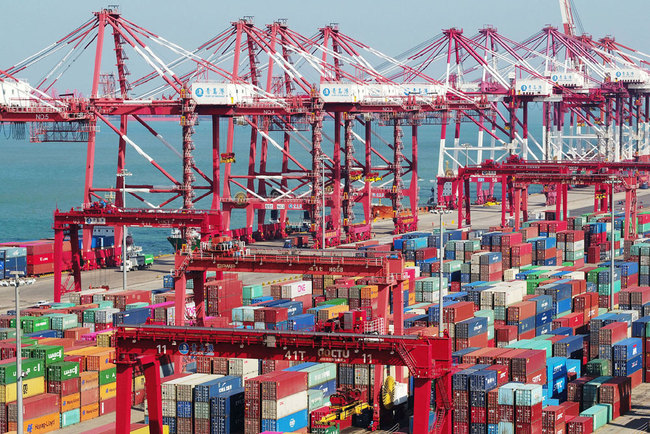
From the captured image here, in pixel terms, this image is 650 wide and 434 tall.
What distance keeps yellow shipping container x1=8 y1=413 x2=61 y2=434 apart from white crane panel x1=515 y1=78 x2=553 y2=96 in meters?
97.7

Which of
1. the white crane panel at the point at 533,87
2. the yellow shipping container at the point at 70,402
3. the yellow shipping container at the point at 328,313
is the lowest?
the yellow shipping container at the point at 70,402

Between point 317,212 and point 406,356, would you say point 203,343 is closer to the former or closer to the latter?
point 406,356

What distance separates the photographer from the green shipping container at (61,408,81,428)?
174 ft

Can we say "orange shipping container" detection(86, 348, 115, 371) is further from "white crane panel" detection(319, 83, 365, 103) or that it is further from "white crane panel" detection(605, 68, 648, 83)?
"white crane panel" detection(605, 68, 648, 83)

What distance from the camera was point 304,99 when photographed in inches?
4198

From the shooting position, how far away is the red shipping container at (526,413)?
48881mm

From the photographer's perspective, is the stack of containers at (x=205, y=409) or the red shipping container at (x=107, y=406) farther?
the red shipping container at (x=107, y=406)

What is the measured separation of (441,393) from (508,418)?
866cm

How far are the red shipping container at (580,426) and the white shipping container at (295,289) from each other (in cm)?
2330

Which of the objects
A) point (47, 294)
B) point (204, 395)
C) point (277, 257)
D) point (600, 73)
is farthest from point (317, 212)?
point (600, 73)

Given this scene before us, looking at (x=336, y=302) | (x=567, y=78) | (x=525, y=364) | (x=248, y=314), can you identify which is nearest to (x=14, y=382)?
(x=248, y=314)

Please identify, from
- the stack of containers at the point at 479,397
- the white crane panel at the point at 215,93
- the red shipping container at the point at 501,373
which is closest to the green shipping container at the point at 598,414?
the red shipping container at the point at 501,373

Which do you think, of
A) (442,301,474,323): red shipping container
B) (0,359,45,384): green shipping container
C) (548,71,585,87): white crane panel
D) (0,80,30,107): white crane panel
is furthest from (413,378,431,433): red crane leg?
(548,71,585,87): white crane panel

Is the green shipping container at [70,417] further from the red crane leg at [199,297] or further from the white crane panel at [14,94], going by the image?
the white crane panel at [14,94]
